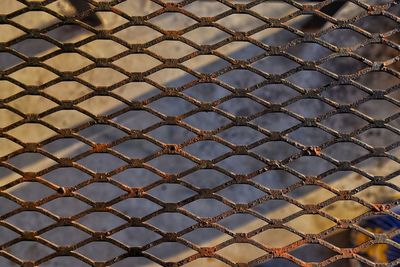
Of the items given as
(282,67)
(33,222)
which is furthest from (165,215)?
(282,67)

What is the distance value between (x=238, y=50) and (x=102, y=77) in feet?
1.05

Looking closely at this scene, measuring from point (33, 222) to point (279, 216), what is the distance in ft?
1.85

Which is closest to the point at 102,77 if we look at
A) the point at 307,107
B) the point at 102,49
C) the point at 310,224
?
the point at 102,49

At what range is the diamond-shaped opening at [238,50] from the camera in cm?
142

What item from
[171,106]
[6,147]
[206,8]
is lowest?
[6,147]

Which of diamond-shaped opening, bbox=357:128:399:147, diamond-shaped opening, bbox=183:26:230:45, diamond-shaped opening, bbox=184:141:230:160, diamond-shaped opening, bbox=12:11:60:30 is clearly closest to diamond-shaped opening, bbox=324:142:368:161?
diamond-shaped opening, bbox=357:128:399:147

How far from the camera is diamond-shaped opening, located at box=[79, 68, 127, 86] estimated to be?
4.60 ft

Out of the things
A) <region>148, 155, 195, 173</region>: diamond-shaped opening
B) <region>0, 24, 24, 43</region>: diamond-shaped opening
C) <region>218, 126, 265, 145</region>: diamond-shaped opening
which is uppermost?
<region>0, 24, 24, 43</region>: diamond-shaped opening

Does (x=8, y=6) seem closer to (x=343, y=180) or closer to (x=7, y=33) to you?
(x=7, y=33)

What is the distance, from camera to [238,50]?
1428mm

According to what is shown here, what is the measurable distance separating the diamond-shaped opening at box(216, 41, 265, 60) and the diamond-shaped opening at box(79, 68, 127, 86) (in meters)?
0.25

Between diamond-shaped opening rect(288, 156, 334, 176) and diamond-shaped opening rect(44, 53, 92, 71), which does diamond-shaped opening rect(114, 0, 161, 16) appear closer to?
diamond-shaped opening rect(44, 53, 92, 71)

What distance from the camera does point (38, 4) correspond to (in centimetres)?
120

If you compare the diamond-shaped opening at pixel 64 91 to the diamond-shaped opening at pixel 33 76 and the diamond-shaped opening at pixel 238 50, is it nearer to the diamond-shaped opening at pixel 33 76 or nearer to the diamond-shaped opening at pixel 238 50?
the diamond-shaped opening at pixel 33 76
